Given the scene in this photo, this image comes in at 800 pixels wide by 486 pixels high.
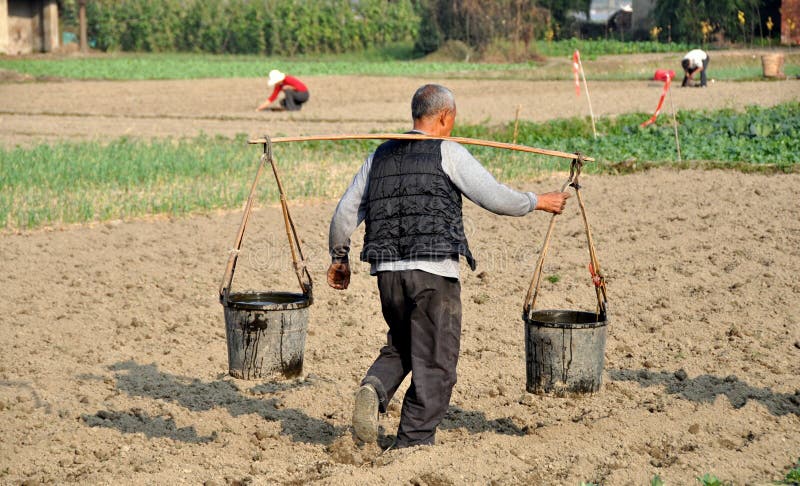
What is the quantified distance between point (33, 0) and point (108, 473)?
41671mm

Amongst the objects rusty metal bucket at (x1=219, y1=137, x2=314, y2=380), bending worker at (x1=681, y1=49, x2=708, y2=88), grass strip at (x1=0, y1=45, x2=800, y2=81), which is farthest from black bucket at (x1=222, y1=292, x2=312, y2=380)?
grass strip at (x1=0, y1=45, x2=800, y2=81)

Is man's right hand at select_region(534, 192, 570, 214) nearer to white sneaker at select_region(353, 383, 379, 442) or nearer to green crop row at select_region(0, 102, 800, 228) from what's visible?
white sneaker at select_region(353, 383, 379, 442)

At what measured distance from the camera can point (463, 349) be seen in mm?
7219

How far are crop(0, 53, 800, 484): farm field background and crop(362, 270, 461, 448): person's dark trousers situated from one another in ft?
0.56

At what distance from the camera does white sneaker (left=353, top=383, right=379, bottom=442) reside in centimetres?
487

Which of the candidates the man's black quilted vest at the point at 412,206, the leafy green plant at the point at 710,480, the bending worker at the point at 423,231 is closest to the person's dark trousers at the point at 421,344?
the bending worker at the point at 423,231

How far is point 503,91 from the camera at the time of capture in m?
26.8

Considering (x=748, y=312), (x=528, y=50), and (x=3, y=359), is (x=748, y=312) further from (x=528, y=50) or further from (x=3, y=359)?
(x=528, y=50)

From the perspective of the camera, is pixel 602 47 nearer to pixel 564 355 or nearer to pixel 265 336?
pixel 564 355

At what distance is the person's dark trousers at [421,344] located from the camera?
491 cm

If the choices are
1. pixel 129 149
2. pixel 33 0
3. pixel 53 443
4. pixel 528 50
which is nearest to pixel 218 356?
pixel 53 443

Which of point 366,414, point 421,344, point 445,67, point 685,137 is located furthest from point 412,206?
point 445,67

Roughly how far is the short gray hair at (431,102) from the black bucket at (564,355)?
109cm

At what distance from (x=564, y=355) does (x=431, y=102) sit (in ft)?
4.47
